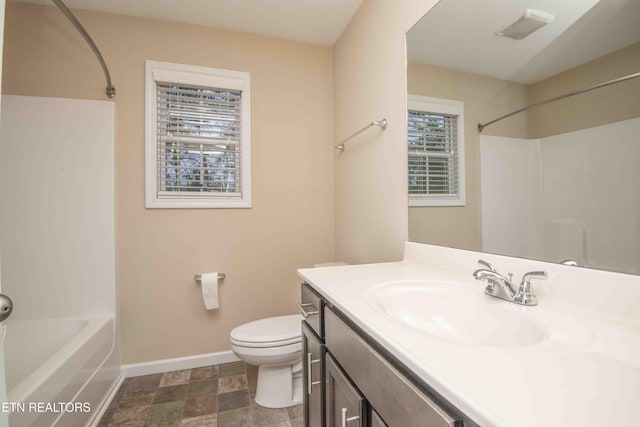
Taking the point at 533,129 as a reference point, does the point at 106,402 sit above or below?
below

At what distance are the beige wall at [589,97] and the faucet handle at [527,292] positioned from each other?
16.2 inches

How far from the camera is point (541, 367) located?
0.46 m

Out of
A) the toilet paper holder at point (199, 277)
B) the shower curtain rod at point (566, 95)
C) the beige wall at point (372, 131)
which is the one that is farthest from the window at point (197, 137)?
the shower curtain rod at point (566, 95)

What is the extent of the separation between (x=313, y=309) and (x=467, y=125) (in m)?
0.96

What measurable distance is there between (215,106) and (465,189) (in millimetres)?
1838

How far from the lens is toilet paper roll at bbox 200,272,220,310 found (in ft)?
6.47

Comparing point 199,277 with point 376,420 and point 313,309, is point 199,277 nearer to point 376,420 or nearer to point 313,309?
point 313,309

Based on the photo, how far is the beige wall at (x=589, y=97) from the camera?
650mm

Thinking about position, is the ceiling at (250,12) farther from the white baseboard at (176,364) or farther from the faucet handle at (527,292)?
the white baseboard at (176,364)

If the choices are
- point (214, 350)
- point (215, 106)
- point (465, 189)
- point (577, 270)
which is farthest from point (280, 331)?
point (215, 106)

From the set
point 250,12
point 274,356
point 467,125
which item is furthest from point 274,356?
point 250,12

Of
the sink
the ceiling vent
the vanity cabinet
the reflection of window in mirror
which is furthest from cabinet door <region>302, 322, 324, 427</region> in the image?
the ceiling vent

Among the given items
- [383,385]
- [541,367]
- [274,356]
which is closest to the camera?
[541,367]

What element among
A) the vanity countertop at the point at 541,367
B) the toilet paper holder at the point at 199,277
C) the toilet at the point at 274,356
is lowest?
the toilet at the point at 274,356
